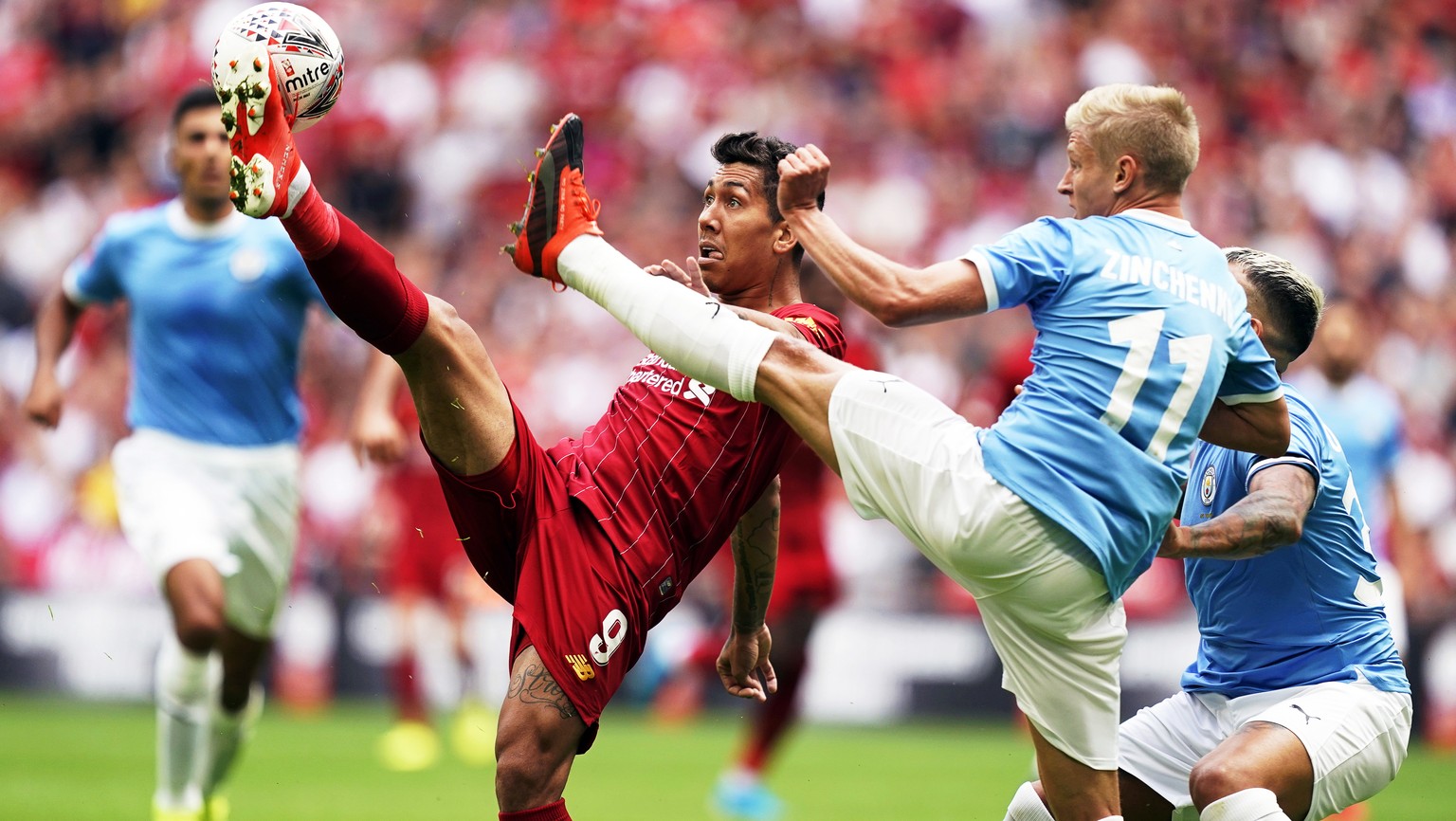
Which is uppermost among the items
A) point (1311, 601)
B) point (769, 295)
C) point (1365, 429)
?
point (769, 295)

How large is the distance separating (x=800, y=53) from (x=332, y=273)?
12382 millimetres

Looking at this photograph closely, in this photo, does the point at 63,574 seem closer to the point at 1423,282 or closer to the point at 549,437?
the point at 549,437

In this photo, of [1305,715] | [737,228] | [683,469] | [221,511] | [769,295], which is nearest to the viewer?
[1305,715]

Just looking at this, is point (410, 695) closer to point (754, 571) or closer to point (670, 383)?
point (754, 571)

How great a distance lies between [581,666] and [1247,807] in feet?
6.38

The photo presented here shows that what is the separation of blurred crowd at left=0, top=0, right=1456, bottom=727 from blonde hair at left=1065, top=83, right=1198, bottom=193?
908cm

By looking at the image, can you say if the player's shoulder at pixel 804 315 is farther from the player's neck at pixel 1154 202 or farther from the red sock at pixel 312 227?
the red sock at pixel 312 227

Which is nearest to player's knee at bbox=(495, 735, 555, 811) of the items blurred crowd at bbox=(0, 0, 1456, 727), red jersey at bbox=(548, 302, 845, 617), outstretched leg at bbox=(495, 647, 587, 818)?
A: outstretched leg at bbox=(495, 647, 587, 818)

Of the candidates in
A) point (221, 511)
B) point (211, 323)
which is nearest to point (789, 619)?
point (221, 511)

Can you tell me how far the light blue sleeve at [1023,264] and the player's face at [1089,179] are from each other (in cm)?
30

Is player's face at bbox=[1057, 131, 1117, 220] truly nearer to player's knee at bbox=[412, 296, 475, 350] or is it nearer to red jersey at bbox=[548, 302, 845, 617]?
red jersey at bbox=[548, 302, 845, 617]

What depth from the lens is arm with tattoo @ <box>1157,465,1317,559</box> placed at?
4.57 meters

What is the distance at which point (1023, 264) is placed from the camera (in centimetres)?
429

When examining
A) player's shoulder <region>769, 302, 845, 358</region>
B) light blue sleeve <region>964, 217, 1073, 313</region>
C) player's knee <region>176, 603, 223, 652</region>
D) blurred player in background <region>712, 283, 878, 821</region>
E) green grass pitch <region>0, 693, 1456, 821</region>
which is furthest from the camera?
blurred player in background <region>712, 283, 878, 821</region>
